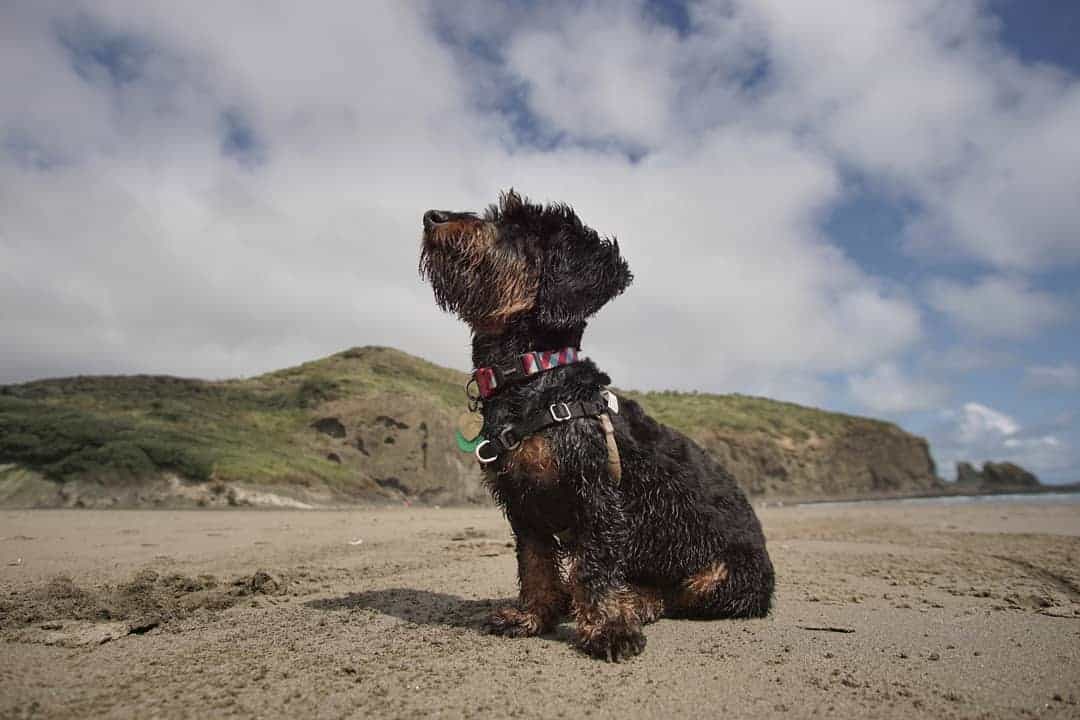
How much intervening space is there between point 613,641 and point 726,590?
1.17 meters

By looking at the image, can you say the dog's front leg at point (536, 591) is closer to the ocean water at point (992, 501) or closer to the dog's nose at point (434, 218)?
the dog's nose at point (434, 218)

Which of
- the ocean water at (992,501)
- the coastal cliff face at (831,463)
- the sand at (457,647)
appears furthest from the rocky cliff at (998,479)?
the sand at (457,647)

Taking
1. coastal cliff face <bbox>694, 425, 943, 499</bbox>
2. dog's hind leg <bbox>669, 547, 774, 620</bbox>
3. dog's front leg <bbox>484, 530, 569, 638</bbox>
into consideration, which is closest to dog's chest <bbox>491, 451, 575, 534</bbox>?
dog's front leg <bbox>484, 530, 569, 638</bbox>

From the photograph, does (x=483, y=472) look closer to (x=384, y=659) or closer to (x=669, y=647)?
(x=384, y=659)

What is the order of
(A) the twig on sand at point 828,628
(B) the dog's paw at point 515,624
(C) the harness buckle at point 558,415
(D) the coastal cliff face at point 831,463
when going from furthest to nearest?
(D) the coastal cliff face at point 831,463, (A) the twig on sand at point 828,628, (B) the dog's paw at point 515,624, (C) the harness buckle at point 558,415

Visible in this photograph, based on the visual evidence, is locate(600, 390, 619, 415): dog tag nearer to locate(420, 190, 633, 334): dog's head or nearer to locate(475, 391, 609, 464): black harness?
locate(475, 391, 609, 464): black harness

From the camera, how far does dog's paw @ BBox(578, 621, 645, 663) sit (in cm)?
301

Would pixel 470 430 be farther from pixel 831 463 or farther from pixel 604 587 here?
pixel 831 463

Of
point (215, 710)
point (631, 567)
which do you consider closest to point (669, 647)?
point (631, 567)

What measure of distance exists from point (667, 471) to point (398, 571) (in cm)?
369

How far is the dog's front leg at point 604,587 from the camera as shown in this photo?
9.99 ft

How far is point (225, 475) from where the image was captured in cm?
1611

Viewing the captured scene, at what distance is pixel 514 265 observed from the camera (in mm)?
3354

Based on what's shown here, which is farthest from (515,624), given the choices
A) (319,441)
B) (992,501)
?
(992,501)
